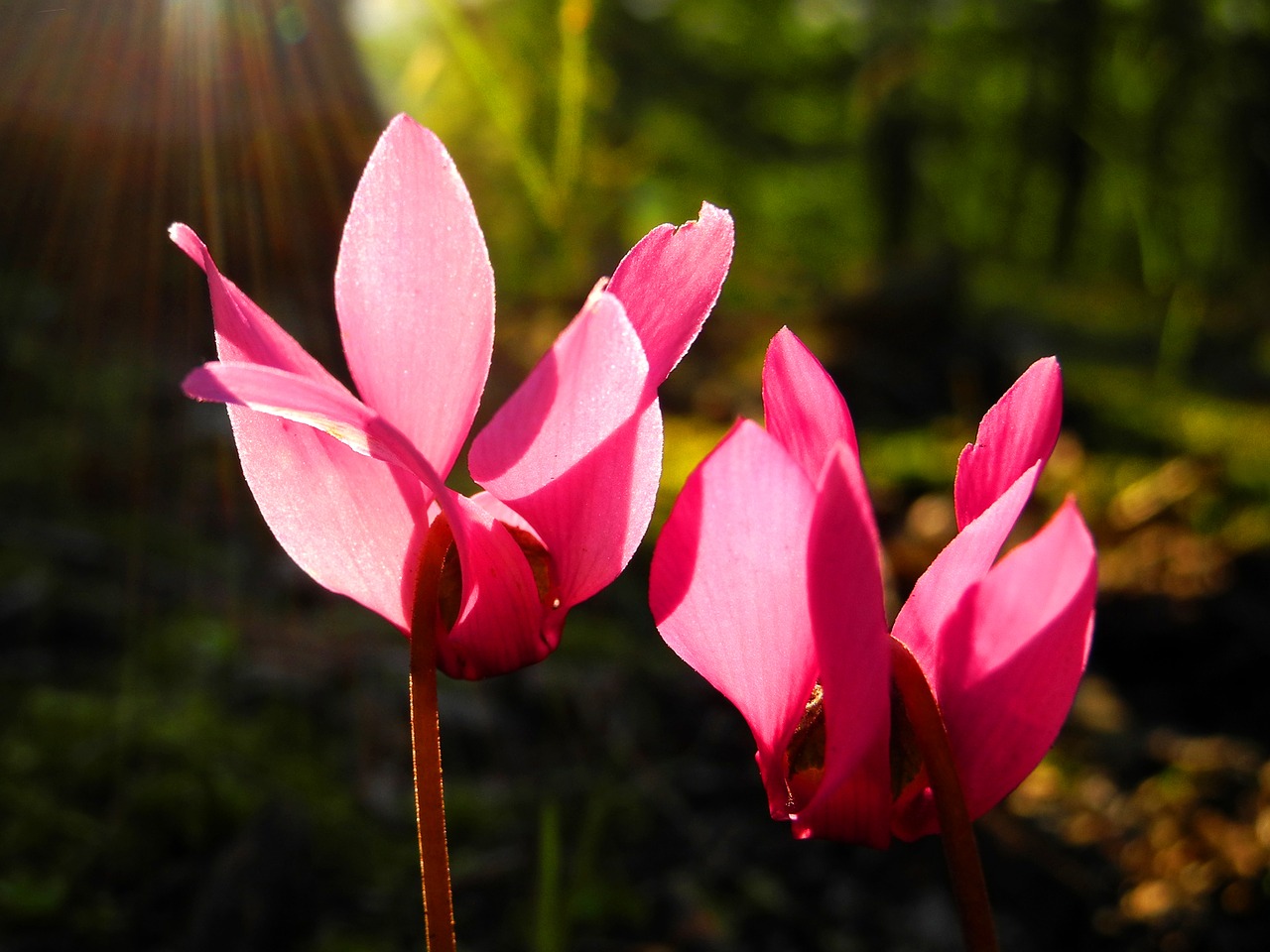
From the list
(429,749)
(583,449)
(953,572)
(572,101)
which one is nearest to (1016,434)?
(953,572)

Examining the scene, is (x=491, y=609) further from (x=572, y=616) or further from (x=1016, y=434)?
(x=572, y=616)

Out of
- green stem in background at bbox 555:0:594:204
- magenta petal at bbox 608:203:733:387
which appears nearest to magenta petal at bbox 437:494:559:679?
magenta petal at bbox 608:203:733:387

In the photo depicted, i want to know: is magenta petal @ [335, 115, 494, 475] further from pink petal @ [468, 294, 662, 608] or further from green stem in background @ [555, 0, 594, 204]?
green stem in background @ [555, 0, 594, 204]

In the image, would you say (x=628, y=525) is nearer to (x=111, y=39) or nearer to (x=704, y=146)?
(x=111, y=39)

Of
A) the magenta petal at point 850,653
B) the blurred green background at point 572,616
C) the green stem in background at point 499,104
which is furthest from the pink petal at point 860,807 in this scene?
the green stem in background at point 499,104

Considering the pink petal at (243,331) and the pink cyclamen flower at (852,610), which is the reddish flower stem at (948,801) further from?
the pink petal at (243,331)

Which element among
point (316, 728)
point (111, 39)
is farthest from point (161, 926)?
point (111, 39)
